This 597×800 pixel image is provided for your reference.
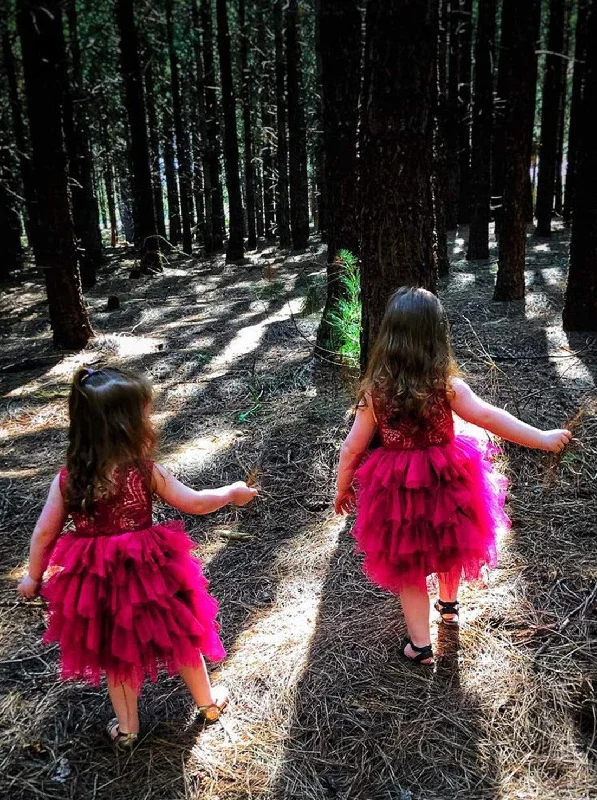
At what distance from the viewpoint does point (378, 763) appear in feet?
6.94

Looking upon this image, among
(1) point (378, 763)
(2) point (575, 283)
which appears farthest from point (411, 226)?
(2) point (575, 283)

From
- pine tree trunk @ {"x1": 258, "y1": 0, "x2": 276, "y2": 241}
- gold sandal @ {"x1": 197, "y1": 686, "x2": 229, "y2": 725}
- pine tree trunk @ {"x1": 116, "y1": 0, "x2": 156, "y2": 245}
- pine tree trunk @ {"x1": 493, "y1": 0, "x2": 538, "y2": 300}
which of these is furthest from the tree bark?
gold sandal @ {"x1": 197, "y1": 686, "x2": 229, "y2": 725}

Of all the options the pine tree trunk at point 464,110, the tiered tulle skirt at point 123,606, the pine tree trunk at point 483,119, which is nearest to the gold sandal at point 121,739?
the tiered tulle skirt at point 123,606

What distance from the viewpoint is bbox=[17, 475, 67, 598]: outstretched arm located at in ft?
7.07

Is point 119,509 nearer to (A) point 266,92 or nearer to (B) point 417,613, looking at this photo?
(B) point 417,613

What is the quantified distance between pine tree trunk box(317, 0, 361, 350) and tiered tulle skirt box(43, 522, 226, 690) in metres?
3.86

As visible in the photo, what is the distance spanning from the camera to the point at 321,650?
2.68 meters

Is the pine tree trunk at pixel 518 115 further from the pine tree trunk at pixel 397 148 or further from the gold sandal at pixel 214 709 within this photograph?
the gold sandal at pixel 214 709

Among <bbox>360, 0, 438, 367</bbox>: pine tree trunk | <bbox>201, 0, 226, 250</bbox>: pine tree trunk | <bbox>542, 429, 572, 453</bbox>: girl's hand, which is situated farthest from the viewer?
<bbox>201, 0, 226, 250</bbox>: pine tree trunk

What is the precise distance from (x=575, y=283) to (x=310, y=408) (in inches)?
138

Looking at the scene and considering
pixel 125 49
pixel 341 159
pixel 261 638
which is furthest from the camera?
pixel 125 49

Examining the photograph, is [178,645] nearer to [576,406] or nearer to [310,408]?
[310,408]

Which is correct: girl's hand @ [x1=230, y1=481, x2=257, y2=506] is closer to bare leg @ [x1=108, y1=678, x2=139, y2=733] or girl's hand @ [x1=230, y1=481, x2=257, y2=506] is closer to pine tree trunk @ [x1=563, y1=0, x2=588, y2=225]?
bare leg @ [x1=108, y1=678, x2=139, y2=733]

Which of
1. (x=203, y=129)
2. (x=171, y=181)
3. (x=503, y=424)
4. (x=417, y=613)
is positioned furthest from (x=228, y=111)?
(x=417, y=613)
